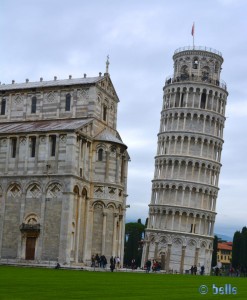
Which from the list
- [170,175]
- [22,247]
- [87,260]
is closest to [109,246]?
[87,260]

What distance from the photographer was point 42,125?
5881 centimetres

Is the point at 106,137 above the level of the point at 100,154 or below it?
above

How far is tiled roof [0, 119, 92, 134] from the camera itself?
56047mm

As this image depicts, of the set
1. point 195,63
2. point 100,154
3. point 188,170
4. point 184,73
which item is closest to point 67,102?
point 100,154

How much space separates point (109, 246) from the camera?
5822 centimetres

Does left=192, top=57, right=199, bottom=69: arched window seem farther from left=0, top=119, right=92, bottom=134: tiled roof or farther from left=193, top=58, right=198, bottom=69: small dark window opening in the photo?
left=0, top=119, right=92, bottom=134: tiled roof

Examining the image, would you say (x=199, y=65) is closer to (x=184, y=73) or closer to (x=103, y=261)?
(x=184, y=73)

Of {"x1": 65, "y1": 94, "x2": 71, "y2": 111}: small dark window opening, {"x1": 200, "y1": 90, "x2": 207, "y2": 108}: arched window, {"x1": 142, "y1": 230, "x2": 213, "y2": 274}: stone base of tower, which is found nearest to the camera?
{"x1": 65, "y1": 94, "x2": 71, "y2": 111}: small dark window opening

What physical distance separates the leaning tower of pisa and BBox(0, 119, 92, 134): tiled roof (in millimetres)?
35538

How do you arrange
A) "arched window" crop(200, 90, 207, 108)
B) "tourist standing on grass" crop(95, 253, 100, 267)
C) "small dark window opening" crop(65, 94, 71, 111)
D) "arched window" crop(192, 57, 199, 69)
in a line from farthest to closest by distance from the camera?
"arched window" crop(192, 57, 199, 69) < "arched window" crop(200, 90, 207, 108) < "small dark window opening" crop(65, 94, 71, 111) < "tourist standing on grass" crop(95, 253, 100, 267)

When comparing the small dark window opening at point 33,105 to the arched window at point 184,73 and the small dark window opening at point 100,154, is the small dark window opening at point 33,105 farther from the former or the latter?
the arched window at point 184,73

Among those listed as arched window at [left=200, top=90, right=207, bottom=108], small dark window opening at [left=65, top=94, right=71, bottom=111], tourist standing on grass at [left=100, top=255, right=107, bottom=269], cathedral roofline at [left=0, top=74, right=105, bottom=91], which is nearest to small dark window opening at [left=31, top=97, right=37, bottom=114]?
cathedral roofline at [left=0, top=74, right=105, bottom=91]

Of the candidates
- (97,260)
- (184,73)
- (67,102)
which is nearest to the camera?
(97,260)

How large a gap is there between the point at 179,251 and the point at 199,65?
28843 mm
